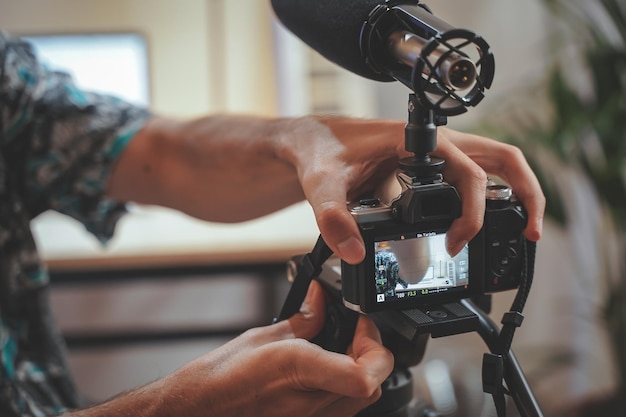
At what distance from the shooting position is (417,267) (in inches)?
21.9

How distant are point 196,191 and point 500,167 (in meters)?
0.50

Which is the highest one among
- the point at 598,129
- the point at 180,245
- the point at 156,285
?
the point at 598,129

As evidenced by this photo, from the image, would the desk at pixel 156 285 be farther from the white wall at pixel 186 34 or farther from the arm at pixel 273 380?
the arm at pixel 273 380

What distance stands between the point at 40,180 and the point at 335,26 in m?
0.56

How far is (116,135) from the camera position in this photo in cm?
102

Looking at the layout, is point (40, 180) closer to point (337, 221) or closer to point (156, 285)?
point (337, 221)

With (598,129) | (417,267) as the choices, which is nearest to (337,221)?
(417,267)

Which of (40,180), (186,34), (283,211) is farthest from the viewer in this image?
(186,34)

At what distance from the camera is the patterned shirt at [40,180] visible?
3.09 feet

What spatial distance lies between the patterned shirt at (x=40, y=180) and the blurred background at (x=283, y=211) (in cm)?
66

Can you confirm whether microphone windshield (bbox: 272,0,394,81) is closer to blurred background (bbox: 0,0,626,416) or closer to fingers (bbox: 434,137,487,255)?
fingers (bbox: 434,137,487,255)

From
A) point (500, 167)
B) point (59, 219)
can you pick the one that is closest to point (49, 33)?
point (59, 219)

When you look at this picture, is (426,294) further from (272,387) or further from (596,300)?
(596,300)

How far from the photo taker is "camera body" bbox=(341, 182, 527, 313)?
53 cm
